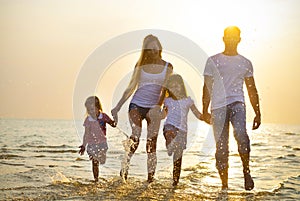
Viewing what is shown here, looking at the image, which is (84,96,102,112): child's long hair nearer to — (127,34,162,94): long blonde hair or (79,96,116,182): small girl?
(79,96,116,182): small girl

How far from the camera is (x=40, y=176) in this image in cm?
934

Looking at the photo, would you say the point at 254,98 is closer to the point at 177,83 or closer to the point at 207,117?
the point at 207,117

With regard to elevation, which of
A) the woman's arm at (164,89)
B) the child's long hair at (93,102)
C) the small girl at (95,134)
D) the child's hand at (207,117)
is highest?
the woman's arm at (164,89)

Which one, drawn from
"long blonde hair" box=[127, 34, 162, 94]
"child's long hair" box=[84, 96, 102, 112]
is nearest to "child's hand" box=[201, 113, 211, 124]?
"long blonde hair" box=[127, 34, 162, 94]

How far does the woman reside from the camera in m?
7.93

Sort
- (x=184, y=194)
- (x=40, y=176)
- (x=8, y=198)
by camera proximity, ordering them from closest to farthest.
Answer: (x=8, y=198) → (x=184, y=194) → (x=40, y=176)

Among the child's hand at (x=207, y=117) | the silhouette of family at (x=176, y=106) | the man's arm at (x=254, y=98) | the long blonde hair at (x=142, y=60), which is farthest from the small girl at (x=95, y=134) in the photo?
the man's arm at (x=254, y=98)

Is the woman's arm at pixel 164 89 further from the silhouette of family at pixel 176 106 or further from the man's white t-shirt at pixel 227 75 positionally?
the man's white t-shirt at pixel 227 75

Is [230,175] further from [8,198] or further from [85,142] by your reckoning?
[8,198]

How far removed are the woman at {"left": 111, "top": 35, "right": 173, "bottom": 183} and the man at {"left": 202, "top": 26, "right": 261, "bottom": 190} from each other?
3.10ft

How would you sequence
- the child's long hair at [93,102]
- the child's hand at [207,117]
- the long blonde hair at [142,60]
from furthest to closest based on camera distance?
the child's long hair at [93,102], the long blonde hair at [142,60], the child's hand at [207,117]

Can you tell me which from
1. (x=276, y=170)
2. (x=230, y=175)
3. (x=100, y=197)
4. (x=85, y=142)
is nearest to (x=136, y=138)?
(x=85, y=142)

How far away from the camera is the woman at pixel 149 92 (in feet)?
26.0

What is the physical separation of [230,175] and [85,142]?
3.38 meters
